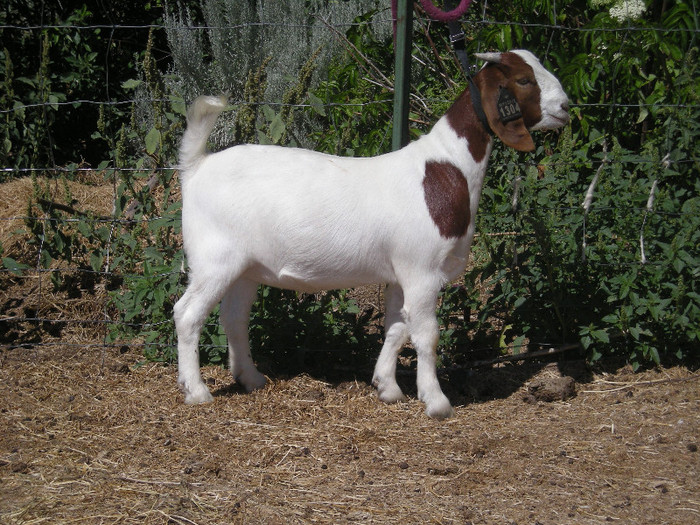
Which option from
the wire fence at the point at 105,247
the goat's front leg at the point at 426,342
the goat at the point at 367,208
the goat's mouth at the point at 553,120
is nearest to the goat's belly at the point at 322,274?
the goat at the point at 367,208

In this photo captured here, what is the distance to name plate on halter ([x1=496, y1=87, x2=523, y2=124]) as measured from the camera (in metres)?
4.05

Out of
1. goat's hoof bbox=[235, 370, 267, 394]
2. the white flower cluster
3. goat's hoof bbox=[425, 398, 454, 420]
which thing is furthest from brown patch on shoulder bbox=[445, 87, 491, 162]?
the white flower cluster

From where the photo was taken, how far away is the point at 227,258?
165 inches

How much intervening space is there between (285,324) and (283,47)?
5.03 m

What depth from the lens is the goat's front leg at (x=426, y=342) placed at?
13.7ft

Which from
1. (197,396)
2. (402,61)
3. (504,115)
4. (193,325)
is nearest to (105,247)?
(193,325)

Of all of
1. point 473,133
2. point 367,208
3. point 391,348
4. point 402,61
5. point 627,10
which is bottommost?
point 391,348

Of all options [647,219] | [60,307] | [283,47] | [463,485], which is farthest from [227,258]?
[283,47]

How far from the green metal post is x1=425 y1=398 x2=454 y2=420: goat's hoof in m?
1.50

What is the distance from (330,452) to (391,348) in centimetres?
79

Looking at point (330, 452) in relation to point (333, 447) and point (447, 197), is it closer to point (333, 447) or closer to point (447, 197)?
point (333, 447)

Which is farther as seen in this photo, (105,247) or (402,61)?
(105,247)

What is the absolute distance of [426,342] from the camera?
422 centimetres

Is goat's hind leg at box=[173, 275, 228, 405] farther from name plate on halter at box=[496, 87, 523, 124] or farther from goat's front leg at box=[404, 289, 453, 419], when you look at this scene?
name plate on halter at box=[496, 87, 523, 124]
